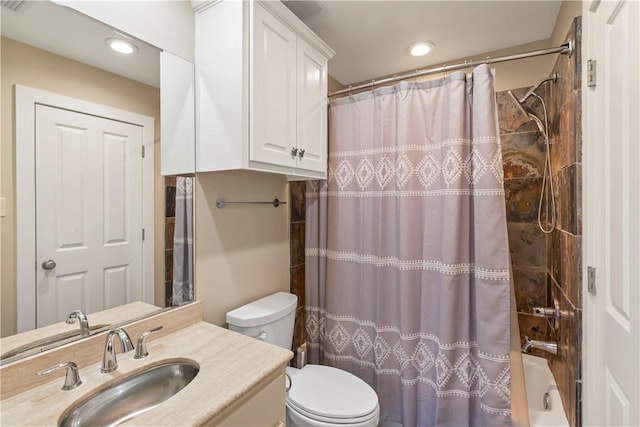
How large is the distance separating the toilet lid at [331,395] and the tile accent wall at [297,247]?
449 mm

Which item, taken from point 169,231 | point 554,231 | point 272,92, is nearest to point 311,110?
point 272,92

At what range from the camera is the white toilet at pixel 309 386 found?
4.21 feet

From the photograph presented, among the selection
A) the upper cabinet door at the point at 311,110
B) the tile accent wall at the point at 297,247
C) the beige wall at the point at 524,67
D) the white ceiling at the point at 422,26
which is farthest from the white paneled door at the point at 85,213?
the beige wall at the point at 524,67

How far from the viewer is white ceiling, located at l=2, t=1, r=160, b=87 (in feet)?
2.85

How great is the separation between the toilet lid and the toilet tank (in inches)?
8.9

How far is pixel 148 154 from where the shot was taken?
1.17 meters

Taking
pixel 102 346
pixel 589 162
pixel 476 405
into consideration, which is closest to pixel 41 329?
pixel 102 346

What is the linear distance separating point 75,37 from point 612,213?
1948 millimetres

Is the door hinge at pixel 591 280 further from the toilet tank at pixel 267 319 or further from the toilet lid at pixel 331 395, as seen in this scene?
the toilet tank at pixel 267 319

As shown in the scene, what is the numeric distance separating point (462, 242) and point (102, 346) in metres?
1.66

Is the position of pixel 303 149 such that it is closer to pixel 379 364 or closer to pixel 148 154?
pixel 148 154

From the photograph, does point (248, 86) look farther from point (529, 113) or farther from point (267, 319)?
point (529, 113)

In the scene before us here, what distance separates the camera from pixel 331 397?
4.56 ft

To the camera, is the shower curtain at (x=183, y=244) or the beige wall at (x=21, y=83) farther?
the shower curtain at (x=183, y=244)
